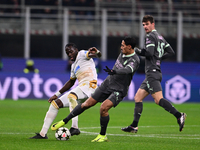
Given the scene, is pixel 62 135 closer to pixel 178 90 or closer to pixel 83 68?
pixel 83 68

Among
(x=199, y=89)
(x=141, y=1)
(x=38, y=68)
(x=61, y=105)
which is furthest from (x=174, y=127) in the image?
(x=141, y=1)

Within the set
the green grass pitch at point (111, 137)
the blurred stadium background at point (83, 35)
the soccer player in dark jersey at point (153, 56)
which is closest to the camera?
the green grass pitch at point (111, 137)

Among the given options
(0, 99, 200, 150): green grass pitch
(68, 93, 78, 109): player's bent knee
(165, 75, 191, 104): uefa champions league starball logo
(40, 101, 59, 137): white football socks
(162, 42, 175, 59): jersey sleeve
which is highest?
Answer: (162, 42, 175, 59): jersey sleeve

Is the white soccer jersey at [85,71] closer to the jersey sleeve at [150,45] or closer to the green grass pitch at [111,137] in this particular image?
the green grass pitch at [111,137]

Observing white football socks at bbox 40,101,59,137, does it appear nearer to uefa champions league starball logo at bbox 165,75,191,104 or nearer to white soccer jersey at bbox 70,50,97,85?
white soccer jersey at bbox 70,50,97,85

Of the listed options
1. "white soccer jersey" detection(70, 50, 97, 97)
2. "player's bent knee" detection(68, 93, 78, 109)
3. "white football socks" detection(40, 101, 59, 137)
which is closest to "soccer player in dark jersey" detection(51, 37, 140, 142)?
"white football socks" detection(40, 101, 59, 137)

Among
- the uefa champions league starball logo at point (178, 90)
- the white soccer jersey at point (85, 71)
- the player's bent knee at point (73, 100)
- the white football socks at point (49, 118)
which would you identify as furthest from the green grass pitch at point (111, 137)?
the uefa champions league starball logo at point (178, 90)

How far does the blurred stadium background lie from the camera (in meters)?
18.0

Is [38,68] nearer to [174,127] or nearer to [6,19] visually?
[6,19]

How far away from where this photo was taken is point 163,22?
2702 cm

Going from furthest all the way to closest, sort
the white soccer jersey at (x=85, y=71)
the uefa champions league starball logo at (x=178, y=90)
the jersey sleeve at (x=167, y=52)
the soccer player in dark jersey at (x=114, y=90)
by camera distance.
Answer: the uefa champions league starball logo at (x=178, y=90) < the jersey sleeve at (x=167, y=52) < the white soccer jersey at (x=85, y=71) < the soccer player in dark jersey at (x=114, y=90)

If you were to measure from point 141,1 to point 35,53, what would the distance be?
8.39m

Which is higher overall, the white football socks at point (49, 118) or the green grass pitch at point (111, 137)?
the white football socks at point (49, 118)

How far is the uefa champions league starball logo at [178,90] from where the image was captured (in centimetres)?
1778
